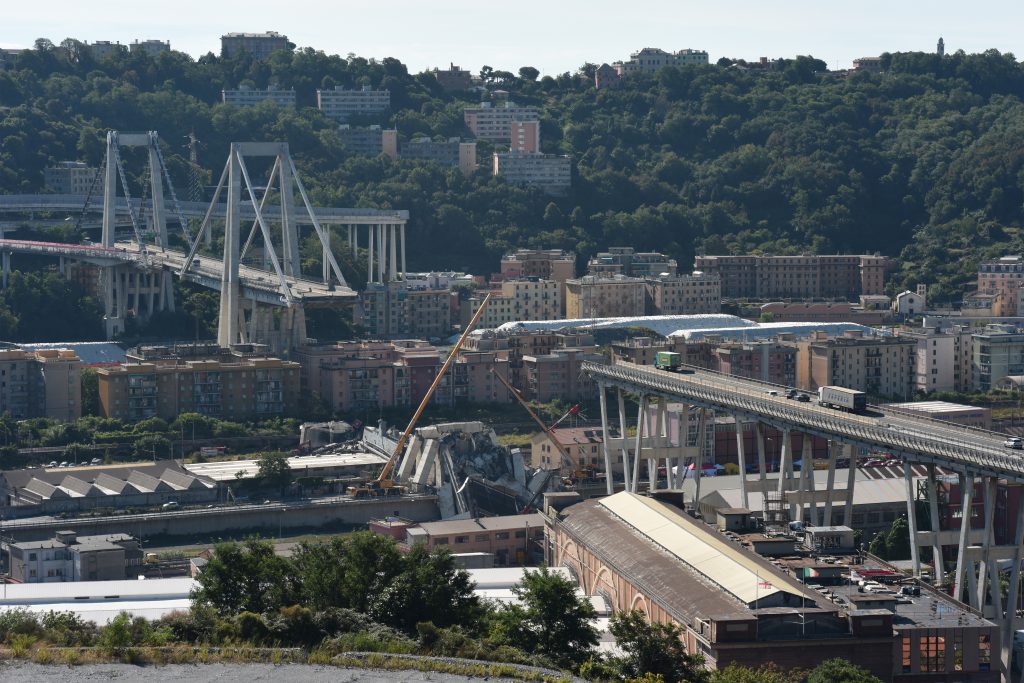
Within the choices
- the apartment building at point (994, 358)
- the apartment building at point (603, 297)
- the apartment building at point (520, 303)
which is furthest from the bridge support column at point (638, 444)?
the apartment building at point (603, 297)

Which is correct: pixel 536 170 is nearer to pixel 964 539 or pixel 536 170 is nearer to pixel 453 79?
pixel 453 79

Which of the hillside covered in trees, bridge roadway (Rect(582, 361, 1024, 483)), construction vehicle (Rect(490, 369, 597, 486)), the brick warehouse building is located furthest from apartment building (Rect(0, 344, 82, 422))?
the brick warehouse building

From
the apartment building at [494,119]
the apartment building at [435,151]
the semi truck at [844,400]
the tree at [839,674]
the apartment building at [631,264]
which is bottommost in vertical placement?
the tree at [839,674]

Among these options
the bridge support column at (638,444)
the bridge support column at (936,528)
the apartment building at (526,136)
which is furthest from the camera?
the apartment building at (526,136)

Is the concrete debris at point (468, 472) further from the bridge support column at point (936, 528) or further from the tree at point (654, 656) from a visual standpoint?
the tree at point (654, 656)

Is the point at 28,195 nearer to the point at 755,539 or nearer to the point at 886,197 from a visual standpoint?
the point at 886,197

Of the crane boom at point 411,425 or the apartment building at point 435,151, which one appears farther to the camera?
the apartment building at point 435,151

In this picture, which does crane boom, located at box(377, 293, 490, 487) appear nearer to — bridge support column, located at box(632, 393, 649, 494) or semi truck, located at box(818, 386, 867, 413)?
bridge support column, located at box(632, 393, 649, 494)

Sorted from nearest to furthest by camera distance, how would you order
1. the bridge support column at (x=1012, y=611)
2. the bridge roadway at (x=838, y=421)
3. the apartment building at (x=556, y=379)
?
the bridge support column at (x=1012, y=611) < the bridge roadway at (x=838, y=421) < the apartment building at (x=556, y=379)

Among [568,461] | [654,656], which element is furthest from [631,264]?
[654,656]
